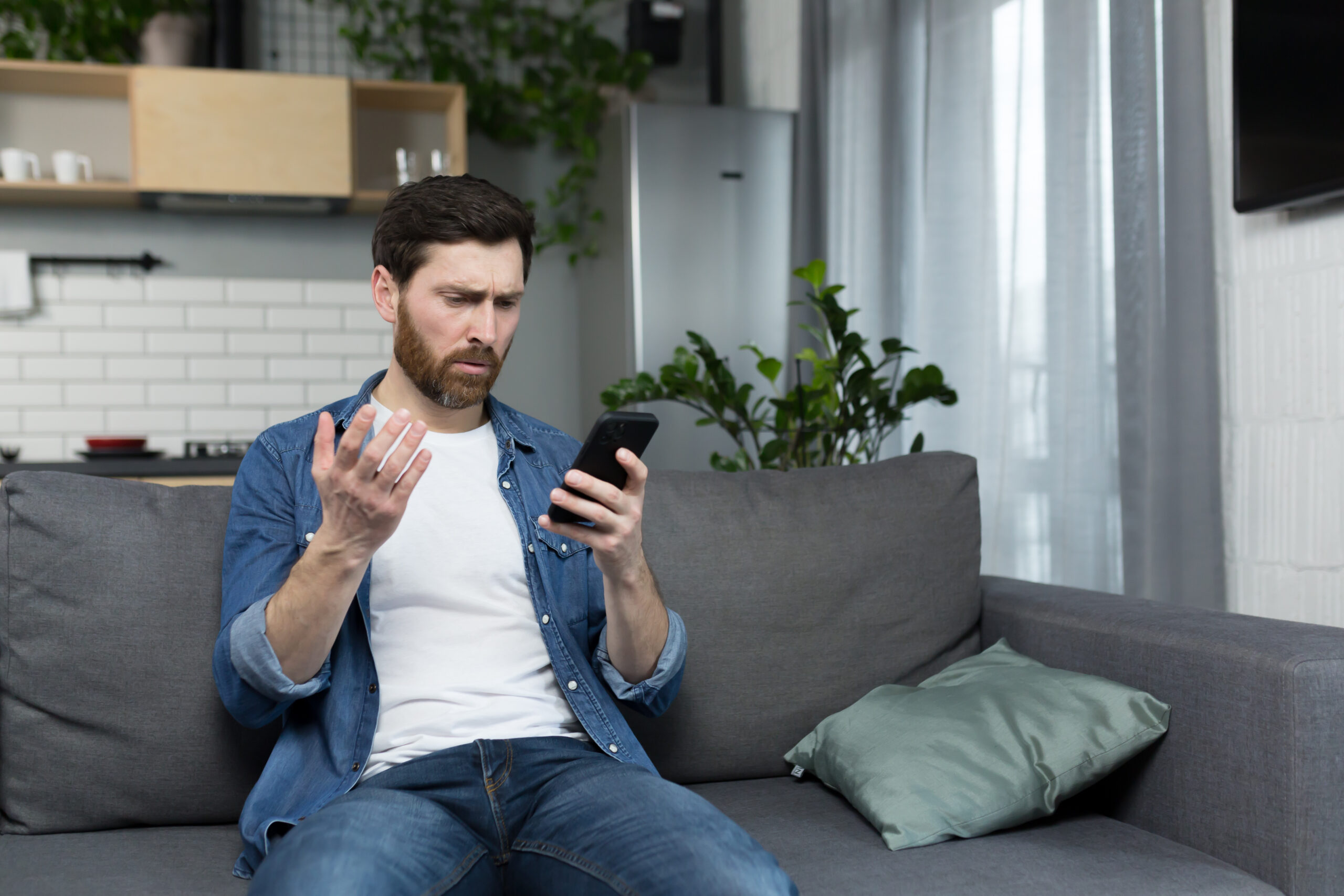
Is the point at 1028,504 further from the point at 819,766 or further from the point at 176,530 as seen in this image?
the point at 176,530

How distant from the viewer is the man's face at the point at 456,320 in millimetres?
1393

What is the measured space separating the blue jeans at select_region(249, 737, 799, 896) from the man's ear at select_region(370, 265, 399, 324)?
1.91ft

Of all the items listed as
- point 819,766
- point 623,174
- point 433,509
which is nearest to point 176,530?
point 433,509

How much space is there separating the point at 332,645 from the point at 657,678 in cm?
38

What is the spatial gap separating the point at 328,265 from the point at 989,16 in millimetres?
2456

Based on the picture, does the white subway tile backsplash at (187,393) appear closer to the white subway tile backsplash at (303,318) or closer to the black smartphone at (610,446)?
the white subway tile backsplash at (303,318)

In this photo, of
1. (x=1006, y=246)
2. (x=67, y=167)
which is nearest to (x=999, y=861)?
(x=1006, y=246)

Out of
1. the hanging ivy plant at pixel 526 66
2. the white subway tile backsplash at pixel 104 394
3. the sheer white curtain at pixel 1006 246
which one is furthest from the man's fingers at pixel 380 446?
the white subway tile backsplash at pixel 104 394

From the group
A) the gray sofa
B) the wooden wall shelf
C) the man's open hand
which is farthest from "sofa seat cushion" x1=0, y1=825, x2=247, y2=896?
the wooden wall shelf

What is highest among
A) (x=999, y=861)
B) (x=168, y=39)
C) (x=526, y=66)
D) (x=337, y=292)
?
(x=526, y=66)

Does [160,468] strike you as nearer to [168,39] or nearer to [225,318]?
[225,318]

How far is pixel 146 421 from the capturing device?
12.6 ft

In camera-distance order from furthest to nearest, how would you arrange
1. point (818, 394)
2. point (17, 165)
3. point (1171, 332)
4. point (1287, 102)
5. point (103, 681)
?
1. point (17, 165)
2. point (818, 394)
3. point (1171, 332)
4. point (1287, 102)
5. point (103, 681)

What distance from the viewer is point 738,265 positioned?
11.7ft
